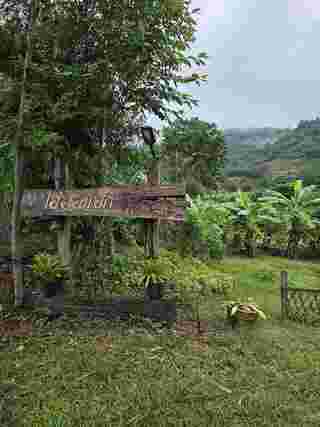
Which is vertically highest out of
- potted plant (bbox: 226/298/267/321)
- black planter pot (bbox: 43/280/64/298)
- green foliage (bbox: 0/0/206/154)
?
green foliage (bbox: 0/0/206/154)

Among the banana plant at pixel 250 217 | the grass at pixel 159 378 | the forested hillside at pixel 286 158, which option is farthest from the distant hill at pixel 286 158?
the grass at pixel 159 378

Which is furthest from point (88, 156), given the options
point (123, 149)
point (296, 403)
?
point (296, 403)

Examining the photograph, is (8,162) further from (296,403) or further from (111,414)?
(296,403)

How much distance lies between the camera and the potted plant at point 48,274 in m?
5.35

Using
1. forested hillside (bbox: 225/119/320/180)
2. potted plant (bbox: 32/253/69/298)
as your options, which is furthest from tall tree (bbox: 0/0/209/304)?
forested hillside (bbox: 225/119/320/180)

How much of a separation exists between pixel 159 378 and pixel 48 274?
280 centimetres

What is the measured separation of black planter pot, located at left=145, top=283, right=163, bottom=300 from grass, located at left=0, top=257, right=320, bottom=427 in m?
0.54

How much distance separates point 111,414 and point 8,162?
4853mm

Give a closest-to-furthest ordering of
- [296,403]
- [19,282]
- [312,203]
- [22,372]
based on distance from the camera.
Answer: [296,403] < [22,372] < [19,282] < [312,203]

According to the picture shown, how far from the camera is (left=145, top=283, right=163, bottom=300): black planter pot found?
5.22 metres

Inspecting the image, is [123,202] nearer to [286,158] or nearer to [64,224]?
[64,224]

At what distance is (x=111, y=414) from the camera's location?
288 cm

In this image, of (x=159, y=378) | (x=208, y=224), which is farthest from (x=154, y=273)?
(x=208, y=224)

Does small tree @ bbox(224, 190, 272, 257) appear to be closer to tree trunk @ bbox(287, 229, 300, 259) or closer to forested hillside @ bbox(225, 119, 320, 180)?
tree trunk @ bbox(287, 229, 300, 259)
